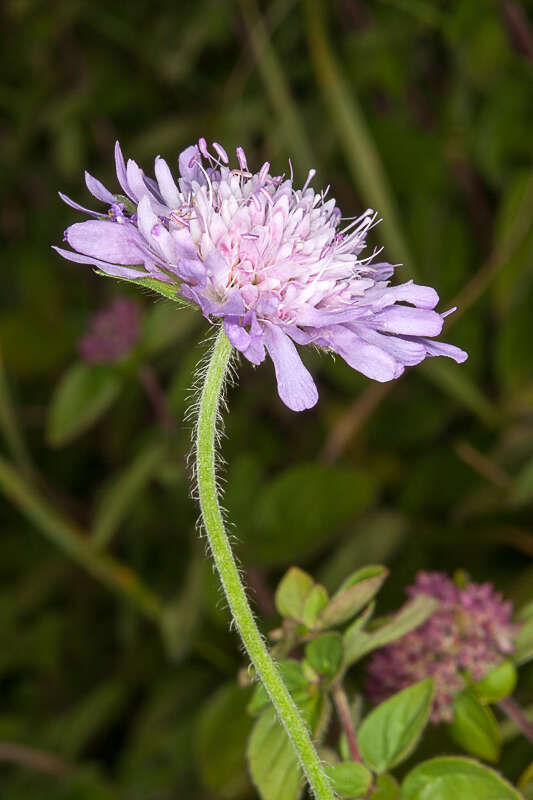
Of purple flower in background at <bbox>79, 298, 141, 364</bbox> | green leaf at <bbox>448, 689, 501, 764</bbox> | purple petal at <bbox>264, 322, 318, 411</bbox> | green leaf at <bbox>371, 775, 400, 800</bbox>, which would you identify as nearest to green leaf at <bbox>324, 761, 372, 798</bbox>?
green leaf at <bbox>371, 775, 400, 800</bbox>

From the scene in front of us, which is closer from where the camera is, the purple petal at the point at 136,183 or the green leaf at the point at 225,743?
the purple petal at the point at 136,183

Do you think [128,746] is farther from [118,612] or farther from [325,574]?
[325,574]

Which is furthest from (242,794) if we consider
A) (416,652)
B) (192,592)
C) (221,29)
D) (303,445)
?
(221,29)

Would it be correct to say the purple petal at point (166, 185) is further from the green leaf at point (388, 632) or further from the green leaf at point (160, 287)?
the green leaf at point (388, 632)

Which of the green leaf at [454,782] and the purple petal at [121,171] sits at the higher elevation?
the purple petal at [121,171]

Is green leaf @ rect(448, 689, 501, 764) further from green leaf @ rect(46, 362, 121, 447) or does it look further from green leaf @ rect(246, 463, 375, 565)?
green leaf @ rect(46, 362, 121, 447)

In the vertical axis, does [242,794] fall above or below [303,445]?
below

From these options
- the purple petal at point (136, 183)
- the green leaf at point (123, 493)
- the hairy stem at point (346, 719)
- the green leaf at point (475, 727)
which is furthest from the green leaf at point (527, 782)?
the green leaf at point (123, 493)
